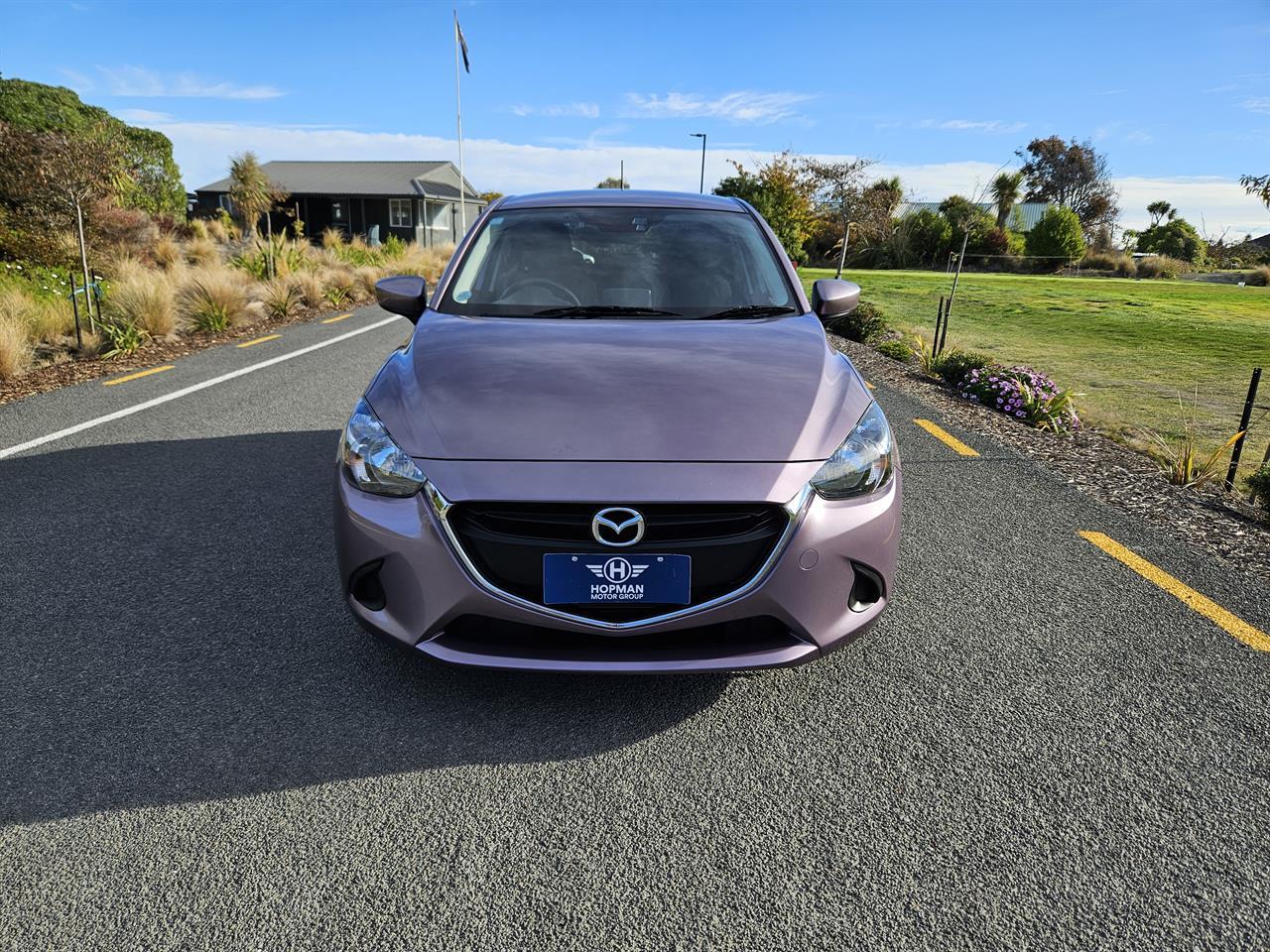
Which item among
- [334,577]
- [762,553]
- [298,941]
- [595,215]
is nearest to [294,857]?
[298,941]

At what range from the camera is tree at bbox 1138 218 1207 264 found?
5084cm

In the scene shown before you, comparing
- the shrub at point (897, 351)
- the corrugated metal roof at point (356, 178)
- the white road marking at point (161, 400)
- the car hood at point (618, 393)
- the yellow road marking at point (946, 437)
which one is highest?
the corrugated metal roof at point (356, 178)

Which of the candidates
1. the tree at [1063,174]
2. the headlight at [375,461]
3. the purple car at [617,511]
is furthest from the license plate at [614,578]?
the tree at [1063,174]

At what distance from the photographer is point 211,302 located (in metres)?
11.6

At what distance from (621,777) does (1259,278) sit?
39.1 metres

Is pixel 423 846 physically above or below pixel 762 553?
below

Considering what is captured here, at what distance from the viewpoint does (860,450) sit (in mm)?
2598

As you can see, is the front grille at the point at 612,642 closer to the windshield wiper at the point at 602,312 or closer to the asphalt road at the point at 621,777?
the asphalt road at the point at 621,777

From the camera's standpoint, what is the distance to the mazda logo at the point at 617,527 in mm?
2271

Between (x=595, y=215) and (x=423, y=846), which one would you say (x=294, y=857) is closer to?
(x=423, y=846)

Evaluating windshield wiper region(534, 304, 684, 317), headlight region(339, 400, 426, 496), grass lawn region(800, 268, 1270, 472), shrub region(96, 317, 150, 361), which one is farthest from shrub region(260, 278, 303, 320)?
headlight region(339, 400, 426, 496)

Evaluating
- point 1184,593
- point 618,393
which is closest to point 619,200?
point 618,393

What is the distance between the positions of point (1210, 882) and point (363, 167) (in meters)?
62.9

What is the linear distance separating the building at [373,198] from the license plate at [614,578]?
170 ft
